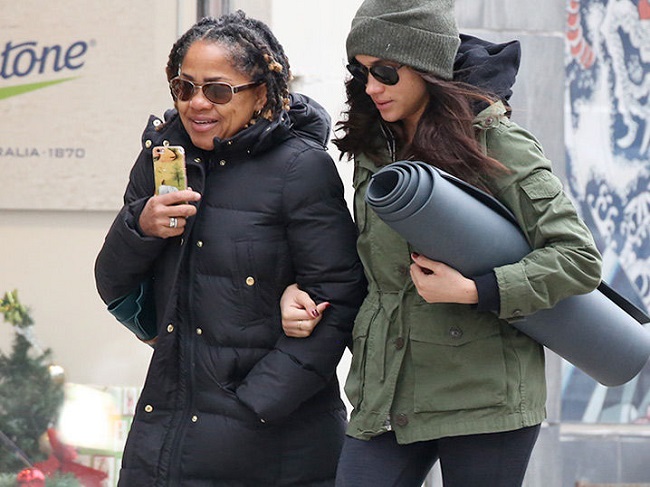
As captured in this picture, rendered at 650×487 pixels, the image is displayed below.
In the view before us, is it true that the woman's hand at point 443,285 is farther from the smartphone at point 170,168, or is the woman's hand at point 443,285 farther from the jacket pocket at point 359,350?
the smartphone at point 170,168

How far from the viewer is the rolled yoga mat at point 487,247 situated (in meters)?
3.17

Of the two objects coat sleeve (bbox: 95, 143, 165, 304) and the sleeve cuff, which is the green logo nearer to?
coat sleeve (bbox: 95, 143, 165, 304)

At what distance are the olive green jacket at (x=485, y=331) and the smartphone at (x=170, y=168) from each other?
53 centimetres

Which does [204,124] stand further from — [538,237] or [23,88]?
[23,88]

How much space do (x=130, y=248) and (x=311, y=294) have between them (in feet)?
1.60

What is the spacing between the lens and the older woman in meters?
3.60

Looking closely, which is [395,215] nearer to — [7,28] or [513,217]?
[513,217]

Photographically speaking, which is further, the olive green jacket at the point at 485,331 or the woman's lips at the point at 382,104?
the woman's lips at the point at 382,104

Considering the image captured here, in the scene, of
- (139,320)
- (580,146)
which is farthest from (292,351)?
(580,146)

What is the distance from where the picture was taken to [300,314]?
356cm

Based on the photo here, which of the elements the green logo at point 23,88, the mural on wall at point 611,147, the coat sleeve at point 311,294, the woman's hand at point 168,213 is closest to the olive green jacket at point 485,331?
the coat sleeve at point 311,294

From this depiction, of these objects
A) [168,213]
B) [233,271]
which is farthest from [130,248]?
[233,271]

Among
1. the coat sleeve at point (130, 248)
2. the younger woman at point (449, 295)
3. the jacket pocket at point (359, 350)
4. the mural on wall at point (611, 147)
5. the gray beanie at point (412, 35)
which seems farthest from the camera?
the mural on wall at point (611, 147)

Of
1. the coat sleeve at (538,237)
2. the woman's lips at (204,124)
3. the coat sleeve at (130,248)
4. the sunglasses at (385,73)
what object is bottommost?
the coat sleeve at (130,248)
